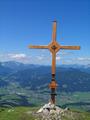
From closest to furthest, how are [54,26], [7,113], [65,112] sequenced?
1. [54,26]
2. [65,112]
3. [7,113]

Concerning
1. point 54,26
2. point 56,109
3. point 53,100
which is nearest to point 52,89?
point 53,100

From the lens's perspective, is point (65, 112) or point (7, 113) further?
point (7, 113)

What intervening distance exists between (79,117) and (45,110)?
5.58 metres

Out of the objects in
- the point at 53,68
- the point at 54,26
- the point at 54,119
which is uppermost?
the point at 54,26

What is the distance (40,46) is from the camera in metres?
36.6

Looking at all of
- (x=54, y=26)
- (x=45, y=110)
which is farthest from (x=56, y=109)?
(x=54, y=26)

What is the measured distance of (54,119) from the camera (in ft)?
127

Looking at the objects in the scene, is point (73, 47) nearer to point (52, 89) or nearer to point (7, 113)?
point (52, 89)

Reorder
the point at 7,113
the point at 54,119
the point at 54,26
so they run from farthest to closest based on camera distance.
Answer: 1. the point at 7,113
2. the point at 54,119
3. the point at 54,26

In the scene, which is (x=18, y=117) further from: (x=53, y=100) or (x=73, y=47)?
(x=73, y=47)

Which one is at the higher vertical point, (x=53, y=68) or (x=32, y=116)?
(x=53, y=68)

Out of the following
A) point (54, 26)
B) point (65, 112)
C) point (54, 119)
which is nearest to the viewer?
point (54, 26)

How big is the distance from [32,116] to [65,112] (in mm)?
4833

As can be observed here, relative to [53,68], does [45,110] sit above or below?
below
